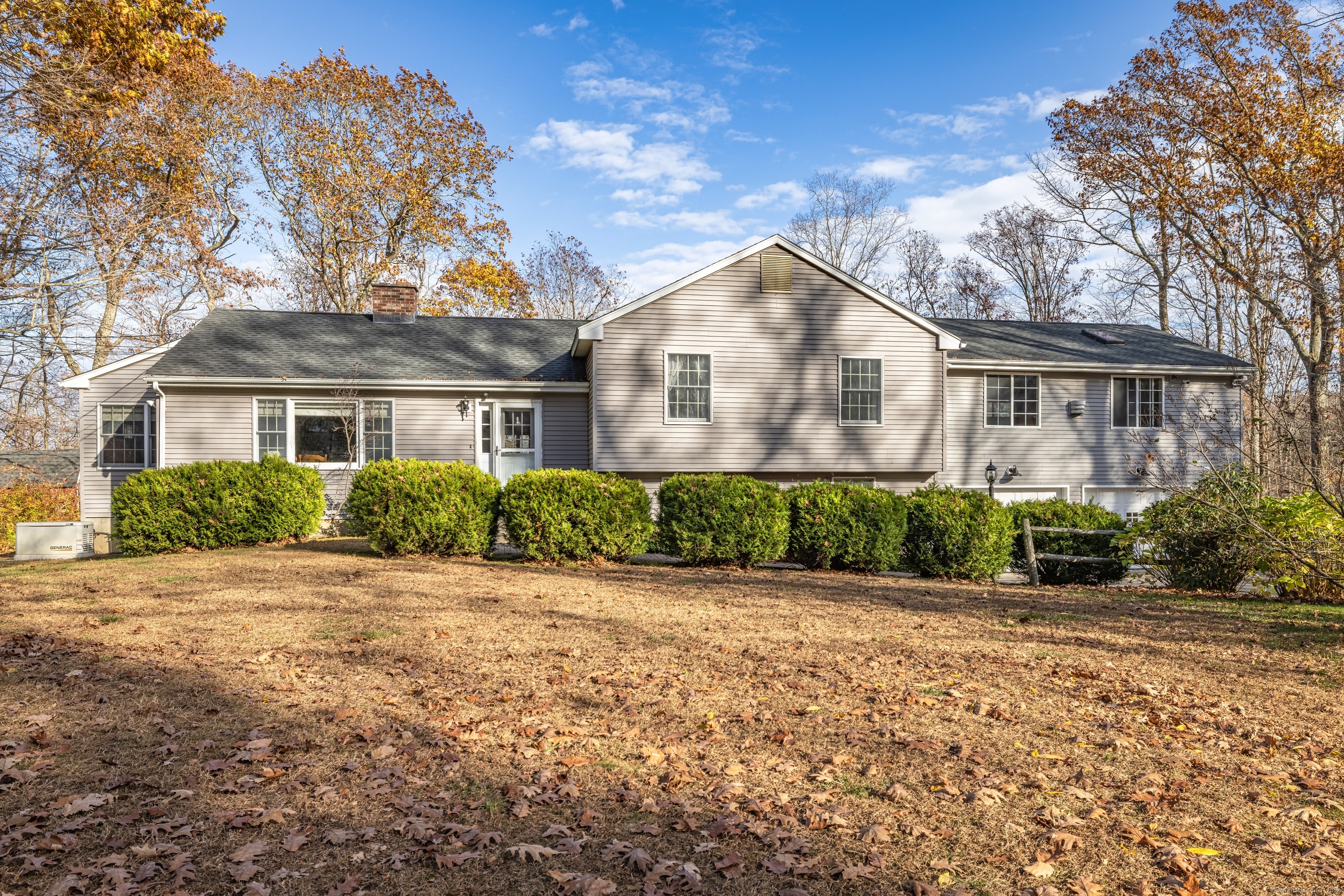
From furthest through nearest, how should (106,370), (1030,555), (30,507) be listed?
(30,507), (106,370), (1030,555)

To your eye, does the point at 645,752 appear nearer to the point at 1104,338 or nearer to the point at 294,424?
the point at 294,424

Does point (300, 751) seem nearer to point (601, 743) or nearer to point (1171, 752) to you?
point (601, 743)

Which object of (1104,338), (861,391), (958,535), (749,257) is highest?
(749,257)

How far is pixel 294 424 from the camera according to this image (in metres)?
15.5

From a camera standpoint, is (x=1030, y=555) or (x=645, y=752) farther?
(x=1030, y=555)

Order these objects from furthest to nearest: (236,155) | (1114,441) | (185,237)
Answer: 1. (236,155)
2. (185,237)
3. (1114,441)

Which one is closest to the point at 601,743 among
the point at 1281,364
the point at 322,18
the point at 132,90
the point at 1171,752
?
the point at 1171,752

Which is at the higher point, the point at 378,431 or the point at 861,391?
the point at 861,391

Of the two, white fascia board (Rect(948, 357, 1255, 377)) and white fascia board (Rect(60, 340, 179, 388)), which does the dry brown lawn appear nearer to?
white fascia board (Rect(948, 357, 1255, 377))

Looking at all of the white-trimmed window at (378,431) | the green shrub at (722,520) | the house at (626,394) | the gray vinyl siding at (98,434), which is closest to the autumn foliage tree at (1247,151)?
the house at (626,394)

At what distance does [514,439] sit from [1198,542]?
12.4m

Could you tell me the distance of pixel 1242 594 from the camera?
10.8 metres

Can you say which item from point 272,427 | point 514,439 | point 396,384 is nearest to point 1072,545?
point 514,439

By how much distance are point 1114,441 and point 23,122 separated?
22.6 m
